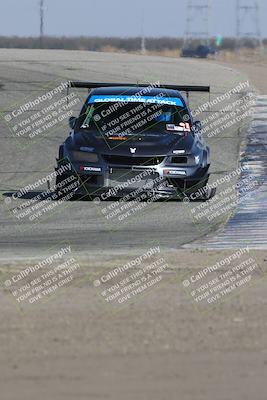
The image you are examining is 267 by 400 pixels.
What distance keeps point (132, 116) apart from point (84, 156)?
1.08m

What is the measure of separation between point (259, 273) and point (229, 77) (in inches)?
1273

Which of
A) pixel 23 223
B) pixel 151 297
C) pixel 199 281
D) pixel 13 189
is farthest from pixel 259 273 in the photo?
pixel 13 189

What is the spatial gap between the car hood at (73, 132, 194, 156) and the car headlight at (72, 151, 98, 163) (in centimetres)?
10

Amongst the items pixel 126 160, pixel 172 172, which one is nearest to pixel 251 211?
pixel 172 172

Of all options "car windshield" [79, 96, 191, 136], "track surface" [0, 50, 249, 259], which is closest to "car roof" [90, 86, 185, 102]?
"car windshield" [79, 96, 191, 136]

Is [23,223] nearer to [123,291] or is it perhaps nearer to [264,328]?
[123,291]

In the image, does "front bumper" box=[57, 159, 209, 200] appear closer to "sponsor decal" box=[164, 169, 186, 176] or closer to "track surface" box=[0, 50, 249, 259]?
"sponsor decal" box=[164, 169, 186, 176]

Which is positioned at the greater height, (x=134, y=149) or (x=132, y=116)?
(x=132, y=116)

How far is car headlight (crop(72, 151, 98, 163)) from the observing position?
14031 mm

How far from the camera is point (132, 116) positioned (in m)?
14.8

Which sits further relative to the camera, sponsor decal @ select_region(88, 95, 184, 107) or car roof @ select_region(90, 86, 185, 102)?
car roof @ select_region(90, 86, 185, 102)

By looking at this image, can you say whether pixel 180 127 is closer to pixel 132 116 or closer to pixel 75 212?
pixel 132 116

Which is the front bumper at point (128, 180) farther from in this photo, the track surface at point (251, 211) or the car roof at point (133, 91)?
the car roof at point (133, 91)

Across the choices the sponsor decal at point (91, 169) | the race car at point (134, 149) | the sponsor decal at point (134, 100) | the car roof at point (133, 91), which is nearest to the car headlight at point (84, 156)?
the race car at point (134, 149)
